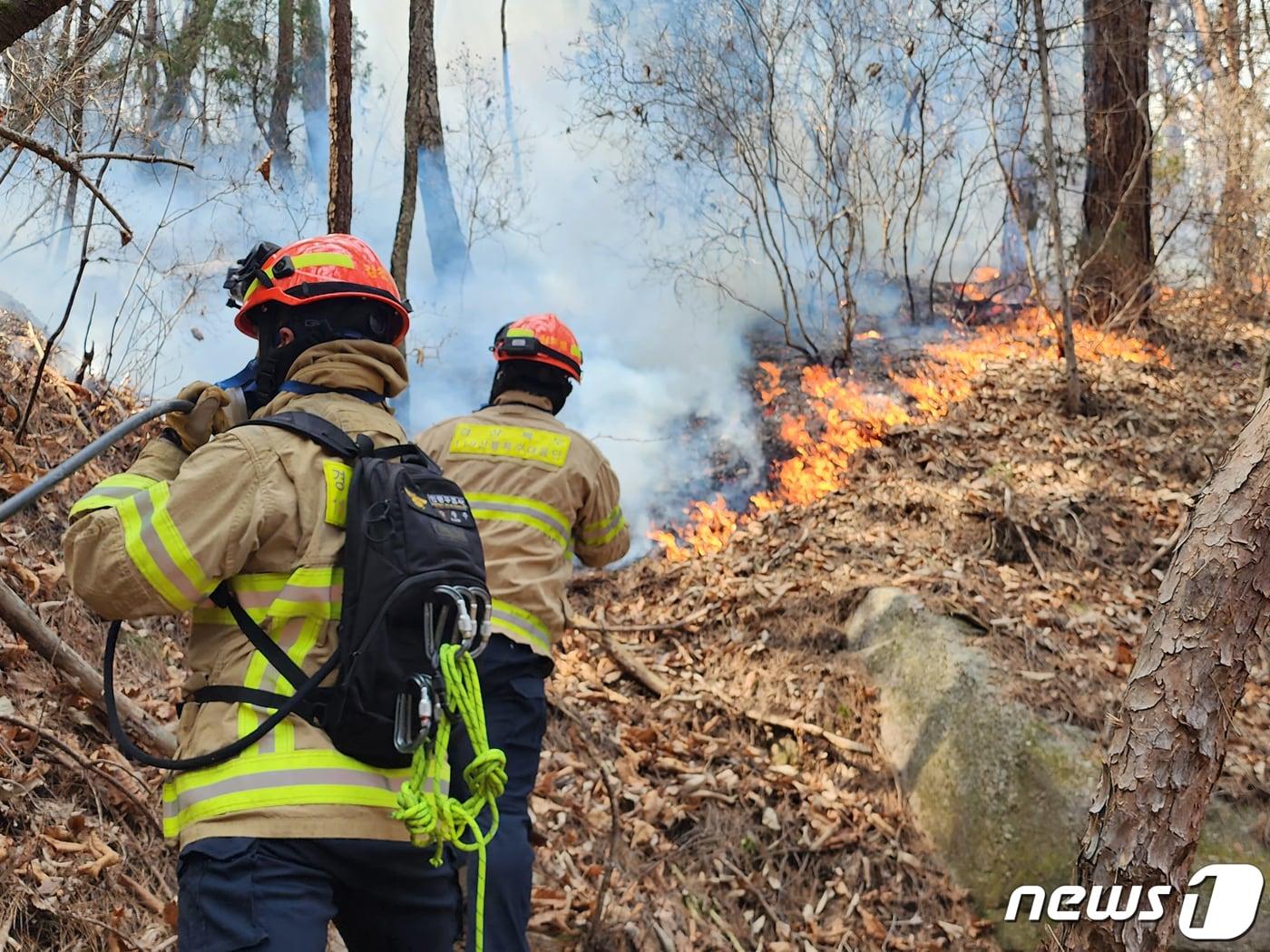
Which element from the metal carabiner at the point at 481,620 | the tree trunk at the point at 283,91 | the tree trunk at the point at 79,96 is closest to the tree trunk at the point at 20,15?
the metal carabiner at the point at 481,620

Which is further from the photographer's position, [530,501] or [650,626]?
[650,626]

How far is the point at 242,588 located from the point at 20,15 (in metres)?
1.37

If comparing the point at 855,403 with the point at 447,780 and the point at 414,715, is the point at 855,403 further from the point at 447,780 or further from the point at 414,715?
the point at 414,715

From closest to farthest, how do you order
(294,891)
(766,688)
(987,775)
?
(294,891)
(987,775)
(766,688)

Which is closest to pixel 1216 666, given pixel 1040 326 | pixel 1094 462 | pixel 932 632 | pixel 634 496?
pixel 932 632

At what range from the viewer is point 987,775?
5117 millimetres

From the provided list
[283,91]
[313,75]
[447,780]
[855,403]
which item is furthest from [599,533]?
[313,75]

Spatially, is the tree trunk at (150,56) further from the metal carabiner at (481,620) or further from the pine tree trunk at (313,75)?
the metal carabiner at (481,620)

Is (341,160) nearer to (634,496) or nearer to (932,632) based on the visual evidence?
(634,496)

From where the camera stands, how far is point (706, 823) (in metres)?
5.14

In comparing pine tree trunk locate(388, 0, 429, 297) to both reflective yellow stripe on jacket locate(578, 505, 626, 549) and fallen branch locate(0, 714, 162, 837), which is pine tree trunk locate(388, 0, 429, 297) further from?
fallen branch locate(0, 714, 162, 837)

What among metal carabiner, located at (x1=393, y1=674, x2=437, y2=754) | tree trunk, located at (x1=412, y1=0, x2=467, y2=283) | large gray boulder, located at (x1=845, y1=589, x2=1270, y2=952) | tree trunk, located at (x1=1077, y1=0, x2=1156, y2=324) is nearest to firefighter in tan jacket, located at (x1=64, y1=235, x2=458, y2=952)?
metal carabiner, located at (x1=393, y1=674, x2=437, y2=754)

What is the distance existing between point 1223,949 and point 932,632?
2180mm

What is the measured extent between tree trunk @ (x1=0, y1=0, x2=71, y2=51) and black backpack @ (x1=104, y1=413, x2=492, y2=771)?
104cm
